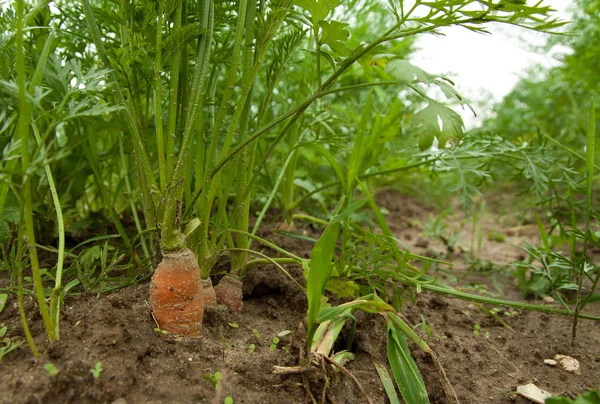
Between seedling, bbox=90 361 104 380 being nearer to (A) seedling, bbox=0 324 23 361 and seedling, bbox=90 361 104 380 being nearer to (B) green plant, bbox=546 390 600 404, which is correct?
(A) seedling, bbox=0 324 23 361

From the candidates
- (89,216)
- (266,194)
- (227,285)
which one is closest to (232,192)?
(266,194)

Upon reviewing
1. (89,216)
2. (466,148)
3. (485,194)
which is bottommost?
(485,194)

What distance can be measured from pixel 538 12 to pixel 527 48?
2.00 meters

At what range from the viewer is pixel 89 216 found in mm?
1349

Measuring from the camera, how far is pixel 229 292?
3.41 ft

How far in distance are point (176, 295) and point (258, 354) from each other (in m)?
0.18

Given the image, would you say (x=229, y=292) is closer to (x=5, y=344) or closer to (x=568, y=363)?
(x=5, y=344)

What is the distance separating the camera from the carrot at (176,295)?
0.88 metres

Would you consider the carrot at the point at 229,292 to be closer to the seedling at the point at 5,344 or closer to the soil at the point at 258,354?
the soil at the point at 258,354

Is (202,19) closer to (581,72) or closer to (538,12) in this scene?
(538,12)

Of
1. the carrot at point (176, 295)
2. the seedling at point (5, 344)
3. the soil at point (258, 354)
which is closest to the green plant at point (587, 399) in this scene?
the soil at point (258, 354)

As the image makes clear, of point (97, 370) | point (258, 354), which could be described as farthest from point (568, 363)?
point (97, 370)

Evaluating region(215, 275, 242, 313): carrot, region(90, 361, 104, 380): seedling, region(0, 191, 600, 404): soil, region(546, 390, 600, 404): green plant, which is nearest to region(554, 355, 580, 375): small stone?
region(0, 191, 600, 404): soil

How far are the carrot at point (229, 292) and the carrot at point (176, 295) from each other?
0.14m
